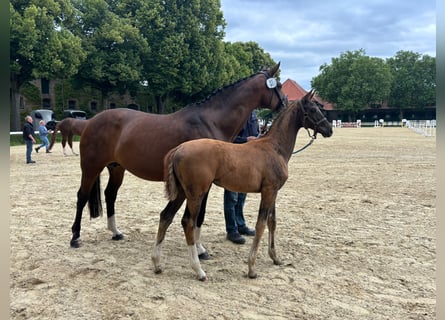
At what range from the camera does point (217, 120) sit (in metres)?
4.67

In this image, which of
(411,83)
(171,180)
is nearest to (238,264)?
(171,180)

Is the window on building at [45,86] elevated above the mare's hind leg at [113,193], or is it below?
above

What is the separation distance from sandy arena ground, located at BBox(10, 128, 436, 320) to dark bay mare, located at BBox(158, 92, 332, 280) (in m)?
0.42

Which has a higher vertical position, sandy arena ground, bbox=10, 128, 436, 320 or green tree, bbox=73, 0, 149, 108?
green tree, bbox=73, 0, 149, 108

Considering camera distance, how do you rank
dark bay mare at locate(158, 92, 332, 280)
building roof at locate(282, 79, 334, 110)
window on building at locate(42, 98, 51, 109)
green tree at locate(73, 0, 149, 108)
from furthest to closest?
building roof at locate(282, 79, 334, 110) → window on building at locate(42, 98, 51, 109) → green tree at locate(73, 0, 149, 108) → dark bay mare at locate(158, 92, 332, 280)

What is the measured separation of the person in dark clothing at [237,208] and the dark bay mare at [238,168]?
39.2 inches

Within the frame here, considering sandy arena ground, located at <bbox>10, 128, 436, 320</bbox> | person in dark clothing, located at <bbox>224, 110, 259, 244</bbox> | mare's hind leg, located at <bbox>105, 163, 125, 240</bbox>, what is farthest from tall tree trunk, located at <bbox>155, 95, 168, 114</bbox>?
person in dark clothing, located at <bbox>224, 110, 259, 244</bbox>

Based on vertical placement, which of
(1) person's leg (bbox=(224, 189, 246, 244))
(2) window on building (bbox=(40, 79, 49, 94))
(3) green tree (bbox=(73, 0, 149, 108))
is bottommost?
(1) person's leg (bbox=(224, 189, 246, 244))

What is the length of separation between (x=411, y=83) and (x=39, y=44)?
63049mm

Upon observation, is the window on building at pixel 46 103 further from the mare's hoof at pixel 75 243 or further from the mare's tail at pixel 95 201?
the mare's hoof at pixel 75 243

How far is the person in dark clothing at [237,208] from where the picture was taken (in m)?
5.29

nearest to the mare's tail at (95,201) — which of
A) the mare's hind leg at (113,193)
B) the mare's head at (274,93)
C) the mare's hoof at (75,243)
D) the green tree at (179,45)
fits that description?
the mare's hind leg at (113,193)

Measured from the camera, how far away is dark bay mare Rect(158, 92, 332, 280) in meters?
3.79

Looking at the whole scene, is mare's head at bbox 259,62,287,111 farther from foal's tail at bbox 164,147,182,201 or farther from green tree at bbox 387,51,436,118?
green tree at bbox 387,51,436,118
